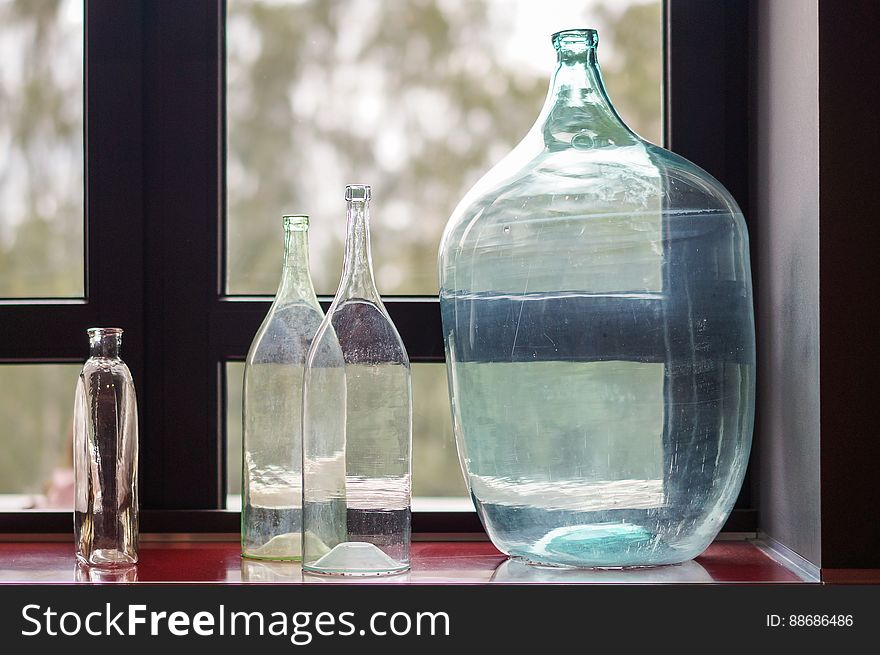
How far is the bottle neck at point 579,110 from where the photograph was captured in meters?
1.04

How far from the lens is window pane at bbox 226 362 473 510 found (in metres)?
1.26

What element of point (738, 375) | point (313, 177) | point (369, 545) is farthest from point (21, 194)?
point (738, 375)

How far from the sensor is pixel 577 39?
1.06 metres

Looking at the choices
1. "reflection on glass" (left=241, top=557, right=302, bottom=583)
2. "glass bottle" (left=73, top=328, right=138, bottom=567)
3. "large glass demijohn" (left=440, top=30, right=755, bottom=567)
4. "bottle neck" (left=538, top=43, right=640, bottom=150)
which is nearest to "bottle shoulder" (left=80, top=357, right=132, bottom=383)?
"glass bottle" (left=73, top=328, right=138, bottom=567)

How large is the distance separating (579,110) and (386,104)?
1.02 ft

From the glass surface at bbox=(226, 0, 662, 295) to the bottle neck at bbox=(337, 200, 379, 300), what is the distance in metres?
0.22

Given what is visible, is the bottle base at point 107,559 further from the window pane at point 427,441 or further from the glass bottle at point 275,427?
the window pane at point 427,441

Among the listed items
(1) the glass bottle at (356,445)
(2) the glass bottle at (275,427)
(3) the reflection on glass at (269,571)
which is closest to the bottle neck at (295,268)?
(2) the glass bottle at (275,427)

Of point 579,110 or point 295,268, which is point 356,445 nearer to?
point 295,268

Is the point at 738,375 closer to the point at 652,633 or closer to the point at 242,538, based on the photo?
the point at 652,633

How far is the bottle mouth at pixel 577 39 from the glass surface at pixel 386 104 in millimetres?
211

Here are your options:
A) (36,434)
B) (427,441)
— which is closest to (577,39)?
(427,441)

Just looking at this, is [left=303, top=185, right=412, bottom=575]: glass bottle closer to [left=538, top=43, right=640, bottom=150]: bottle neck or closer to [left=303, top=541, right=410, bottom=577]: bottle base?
[left=303, top=541, right=410, bottom=577]: bottle base

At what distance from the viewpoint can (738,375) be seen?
3.29 feet
